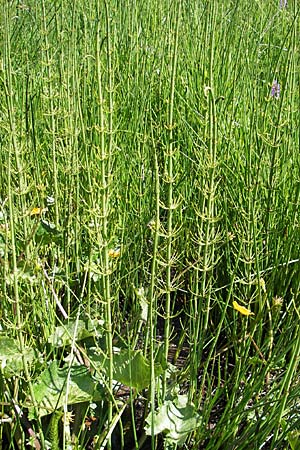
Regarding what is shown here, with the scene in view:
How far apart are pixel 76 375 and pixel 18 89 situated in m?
1.33

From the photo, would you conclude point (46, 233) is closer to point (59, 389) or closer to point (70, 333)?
point (70, 333)

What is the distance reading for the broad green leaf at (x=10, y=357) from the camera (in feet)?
4.19

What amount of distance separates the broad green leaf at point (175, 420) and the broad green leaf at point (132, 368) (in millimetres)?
64

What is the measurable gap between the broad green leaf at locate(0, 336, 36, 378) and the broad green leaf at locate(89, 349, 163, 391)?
16 cm

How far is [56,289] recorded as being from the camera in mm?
1689

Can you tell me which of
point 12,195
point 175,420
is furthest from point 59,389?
point 12,195

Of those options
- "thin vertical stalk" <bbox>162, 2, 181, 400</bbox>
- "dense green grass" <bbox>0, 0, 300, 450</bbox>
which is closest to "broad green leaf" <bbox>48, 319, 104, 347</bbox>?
"dense green grass" <bbox>0, 0, 300, 450</bbox>

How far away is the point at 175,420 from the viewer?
126cm

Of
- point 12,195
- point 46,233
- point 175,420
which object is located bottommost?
point 175,420

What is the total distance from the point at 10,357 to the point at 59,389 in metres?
0.12

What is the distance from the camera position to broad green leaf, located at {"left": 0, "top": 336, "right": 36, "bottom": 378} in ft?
4.19

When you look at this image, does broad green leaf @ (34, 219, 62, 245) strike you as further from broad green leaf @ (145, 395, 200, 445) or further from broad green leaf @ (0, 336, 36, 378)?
broad green leaf @ (145, 395, 200, 445)

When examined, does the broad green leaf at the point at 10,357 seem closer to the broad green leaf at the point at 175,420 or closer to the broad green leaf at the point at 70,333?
the broad green leaf at the point at 70,333

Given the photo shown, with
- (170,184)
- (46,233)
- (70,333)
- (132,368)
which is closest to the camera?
(170,184)
